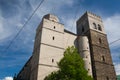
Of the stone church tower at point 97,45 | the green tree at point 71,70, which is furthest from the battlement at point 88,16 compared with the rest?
the green tree at point 71,70

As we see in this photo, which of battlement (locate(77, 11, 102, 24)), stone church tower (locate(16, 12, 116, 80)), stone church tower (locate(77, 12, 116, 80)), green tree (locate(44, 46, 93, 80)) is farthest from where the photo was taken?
battlement (locate(77, 11, 102, 24))

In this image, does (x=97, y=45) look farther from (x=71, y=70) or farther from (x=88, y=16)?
(x=71, y=70)

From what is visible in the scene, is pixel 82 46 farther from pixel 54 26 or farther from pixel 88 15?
pixel 88 15

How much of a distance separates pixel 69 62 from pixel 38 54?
5.84 m

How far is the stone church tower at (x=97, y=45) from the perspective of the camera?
24270 mm

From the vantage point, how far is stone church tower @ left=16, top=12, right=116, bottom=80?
70.6ft

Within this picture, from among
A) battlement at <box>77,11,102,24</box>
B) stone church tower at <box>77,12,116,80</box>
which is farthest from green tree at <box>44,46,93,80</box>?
battlement at <box>77,11,102,24</box>

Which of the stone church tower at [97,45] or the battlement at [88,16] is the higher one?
the battlement at [88,16]

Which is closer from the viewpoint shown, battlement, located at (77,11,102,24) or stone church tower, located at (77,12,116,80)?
stone church tower, located at (77,12,116,80)

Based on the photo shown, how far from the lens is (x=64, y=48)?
24.8 m

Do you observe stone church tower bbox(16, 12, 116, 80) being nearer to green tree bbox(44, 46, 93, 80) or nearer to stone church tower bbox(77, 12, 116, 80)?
stone church tower bbox(77, 12, 116, 80)

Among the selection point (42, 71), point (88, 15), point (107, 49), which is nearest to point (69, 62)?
point (42, 71)

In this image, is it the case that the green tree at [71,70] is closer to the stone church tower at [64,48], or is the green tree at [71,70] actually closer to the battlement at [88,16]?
the stone church tower at [64,48]

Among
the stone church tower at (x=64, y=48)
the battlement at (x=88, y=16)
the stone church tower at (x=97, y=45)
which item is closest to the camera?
the stone church tower at (x=64, y=48)
